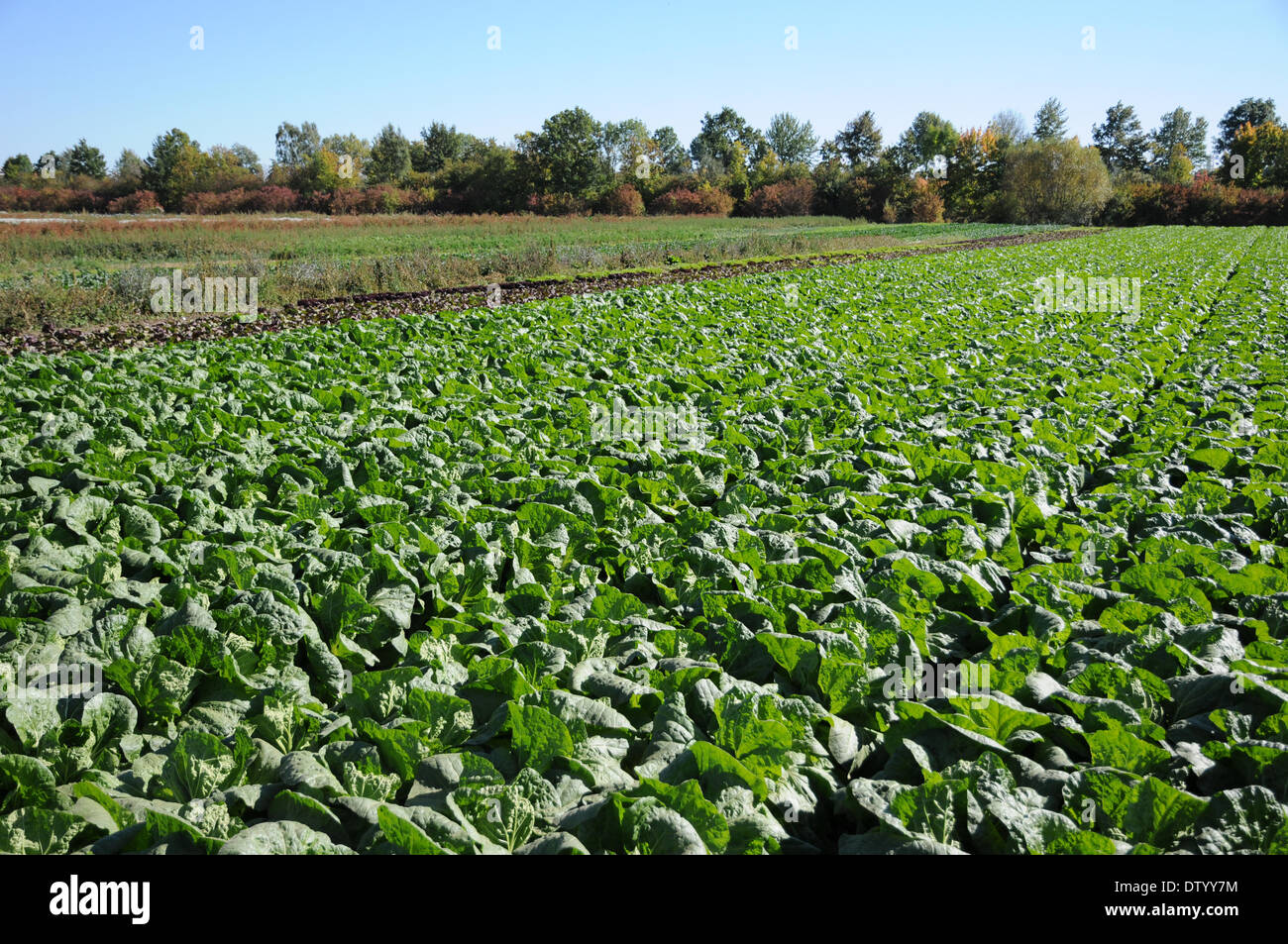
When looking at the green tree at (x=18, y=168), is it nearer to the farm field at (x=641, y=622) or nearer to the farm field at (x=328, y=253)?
the farm field at (x=328, y=253)

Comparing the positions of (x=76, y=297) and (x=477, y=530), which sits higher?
(x=76, y=297)

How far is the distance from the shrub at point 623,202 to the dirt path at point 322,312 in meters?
40.1

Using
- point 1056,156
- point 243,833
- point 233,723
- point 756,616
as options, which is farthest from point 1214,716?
point 1056,156

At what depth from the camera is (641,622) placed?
11.8 feet

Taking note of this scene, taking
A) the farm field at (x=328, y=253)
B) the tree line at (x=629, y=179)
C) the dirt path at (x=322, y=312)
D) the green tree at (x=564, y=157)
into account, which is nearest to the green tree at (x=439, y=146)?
the tree line at (x=629, y=179)

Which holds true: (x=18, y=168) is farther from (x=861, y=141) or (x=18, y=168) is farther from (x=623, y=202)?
(x=861, y=141)

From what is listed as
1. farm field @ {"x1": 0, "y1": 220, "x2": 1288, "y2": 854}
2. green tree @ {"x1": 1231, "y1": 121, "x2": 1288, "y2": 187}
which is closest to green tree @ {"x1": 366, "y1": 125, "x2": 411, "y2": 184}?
farm field @ {"x1": 0, "y1": 220, "x2": 1288, "y2": 854}

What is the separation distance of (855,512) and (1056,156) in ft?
257

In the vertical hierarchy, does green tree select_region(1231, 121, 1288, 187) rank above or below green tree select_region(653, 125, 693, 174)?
below

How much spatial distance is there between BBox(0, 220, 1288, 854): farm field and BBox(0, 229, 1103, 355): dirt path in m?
5.10

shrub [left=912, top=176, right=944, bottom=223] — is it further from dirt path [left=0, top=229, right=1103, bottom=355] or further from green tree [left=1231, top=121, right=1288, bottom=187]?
dirt path [left=0, top=229, right=1103, bottom=355]

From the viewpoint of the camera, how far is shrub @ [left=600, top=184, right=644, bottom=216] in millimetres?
62025

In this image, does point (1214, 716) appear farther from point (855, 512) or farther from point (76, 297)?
point (76, 297)

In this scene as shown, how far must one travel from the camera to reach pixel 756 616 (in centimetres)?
365
